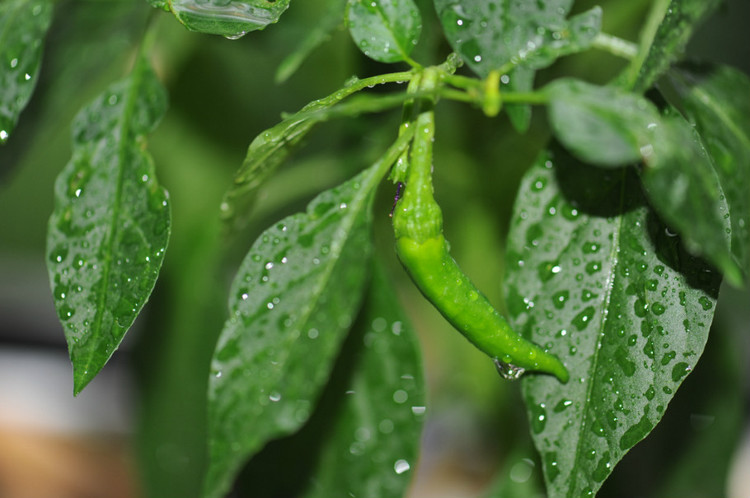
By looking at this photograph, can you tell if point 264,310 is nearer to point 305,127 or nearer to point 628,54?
point 305,127

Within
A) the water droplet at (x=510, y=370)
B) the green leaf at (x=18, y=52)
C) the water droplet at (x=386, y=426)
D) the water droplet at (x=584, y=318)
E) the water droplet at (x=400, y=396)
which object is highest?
the green leaf at (x=18, y=52)

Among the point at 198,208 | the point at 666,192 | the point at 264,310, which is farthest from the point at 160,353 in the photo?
the point at 666,192

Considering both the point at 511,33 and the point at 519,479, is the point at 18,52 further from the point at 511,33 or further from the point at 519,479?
the point at 519,479

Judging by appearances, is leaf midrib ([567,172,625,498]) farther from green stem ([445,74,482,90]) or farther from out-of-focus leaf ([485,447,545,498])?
out-of-focus leaf ([485,447,545,498])

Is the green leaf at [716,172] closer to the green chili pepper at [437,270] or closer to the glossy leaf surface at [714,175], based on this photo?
the glossy leaf surface at [714,175]

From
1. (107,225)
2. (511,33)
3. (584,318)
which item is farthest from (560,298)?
(107,225)

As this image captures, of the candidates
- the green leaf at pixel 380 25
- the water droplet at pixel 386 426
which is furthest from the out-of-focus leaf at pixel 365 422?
the green leaf at pixel 380 25

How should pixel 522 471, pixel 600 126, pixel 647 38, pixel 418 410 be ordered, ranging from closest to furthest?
pixel 600 126
pixel 647 38
pixel 418 410
pixel 522 471
